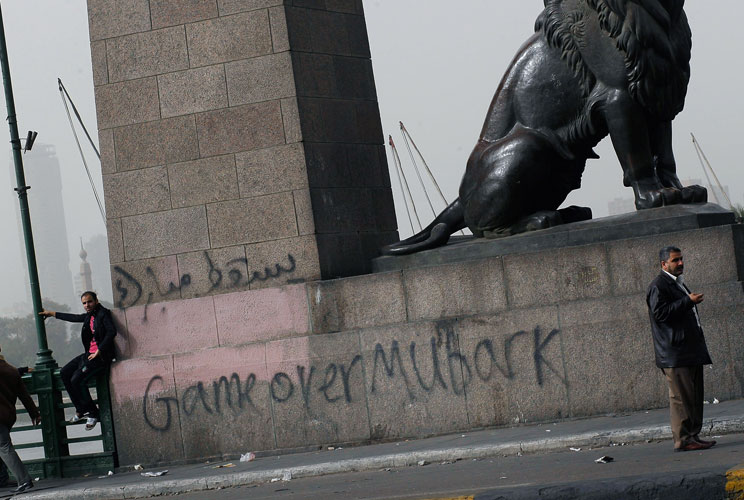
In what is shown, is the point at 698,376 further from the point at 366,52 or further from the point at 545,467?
the point at 366,52

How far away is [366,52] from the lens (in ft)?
43.6

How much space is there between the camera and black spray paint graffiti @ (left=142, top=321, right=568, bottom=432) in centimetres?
1102

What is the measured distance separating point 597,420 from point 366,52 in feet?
17.4

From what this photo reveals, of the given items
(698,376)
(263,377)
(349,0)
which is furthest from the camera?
(349,0)

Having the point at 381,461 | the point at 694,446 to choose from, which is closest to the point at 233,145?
the point at 381,461

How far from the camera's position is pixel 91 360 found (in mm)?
12547

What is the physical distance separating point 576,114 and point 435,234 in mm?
2039

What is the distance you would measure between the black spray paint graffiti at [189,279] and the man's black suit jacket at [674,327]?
4.63m

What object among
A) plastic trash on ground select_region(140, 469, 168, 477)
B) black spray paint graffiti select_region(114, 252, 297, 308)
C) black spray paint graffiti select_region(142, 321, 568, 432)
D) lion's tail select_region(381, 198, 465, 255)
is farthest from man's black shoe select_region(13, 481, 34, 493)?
lion's tail select_region(381, 198, 465, 255)

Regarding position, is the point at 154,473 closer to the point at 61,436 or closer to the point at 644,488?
the point at 61,436

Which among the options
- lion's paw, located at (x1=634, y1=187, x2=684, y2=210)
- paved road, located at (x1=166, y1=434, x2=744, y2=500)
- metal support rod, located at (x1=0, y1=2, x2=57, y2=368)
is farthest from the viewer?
metal support rod, located at (x1=0, y1=2, x2=57, y2=368)

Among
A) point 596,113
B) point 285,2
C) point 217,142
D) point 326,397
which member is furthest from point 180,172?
point 596,113

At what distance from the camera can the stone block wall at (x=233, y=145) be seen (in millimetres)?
12258

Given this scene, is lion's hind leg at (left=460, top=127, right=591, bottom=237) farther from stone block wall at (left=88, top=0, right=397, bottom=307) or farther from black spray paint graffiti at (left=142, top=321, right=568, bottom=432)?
stone block wall at (left=88, top=0, right=397, bottom=307)
